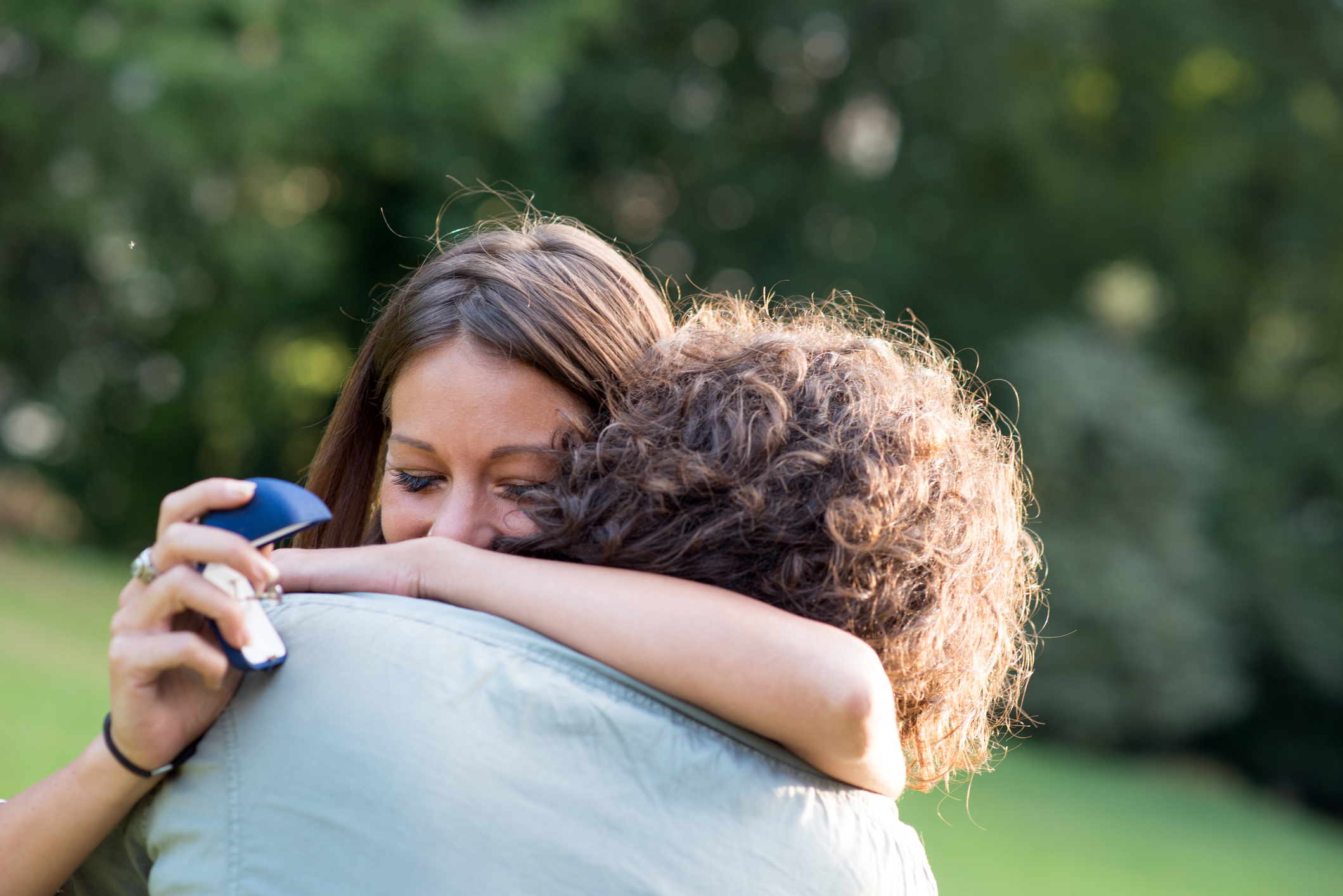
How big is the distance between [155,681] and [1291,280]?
25168 millimetres

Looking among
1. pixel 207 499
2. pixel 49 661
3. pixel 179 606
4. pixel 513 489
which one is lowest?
pixel 49 661

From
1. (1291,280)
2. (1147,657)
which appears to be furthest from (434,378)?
(1291,280)

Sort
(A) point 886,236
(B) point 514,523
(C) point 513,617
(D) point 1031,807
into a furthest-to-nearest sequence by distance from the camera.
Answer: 1. (A) point 886,236
2. (D) point 1031,807
3. (B) point 514,523
4. (C) point 513,617

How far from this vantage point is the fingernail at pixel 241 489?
118cm

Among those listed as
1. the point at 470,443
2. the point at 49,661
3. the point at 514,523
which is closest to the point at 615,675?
the point at 514,523

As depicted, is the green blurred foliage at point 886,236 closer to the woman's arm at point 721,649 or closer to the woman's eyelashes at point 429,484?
the woman's eyelashes at point 429,484

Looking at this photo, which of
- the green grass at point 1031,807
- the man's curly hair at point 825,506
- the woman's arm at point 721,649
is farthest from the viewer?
the green grass at point 1031,807

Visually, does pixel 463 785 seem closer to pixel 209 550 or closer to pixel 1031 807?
pixel 209 550

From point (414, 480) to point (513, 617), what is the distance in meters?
0.82

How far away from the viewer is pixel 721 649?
132cm

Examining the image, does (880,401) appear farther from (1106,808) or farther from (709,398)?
(1106,808)

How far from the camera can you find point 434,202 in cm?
1833

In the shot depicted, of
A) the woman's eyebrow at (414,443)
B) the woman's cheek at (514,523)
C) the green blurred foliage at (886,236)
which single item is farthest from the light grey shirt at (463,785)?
the green blurred foliage at (886,236)

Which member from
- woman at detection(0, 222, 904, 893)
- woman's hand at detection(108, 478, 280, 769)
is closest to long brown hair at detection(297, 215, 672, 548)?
woman at detection(0, 222, 904, 893)
